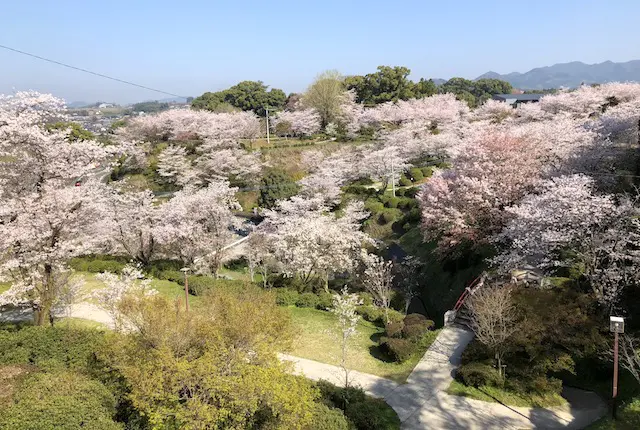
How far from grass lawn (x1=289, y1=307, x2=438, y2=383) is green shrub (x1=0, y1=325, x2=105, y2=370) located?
18.9 ft

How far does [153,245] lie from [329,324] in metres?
12.5

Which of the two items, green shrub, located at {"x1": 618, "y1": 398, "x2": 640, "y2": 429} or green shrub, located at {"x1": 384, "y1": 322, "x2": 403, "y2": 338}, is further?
green shrub, located at {"x1": 384, "y1": 322, "x2": 403, "y2": 338}

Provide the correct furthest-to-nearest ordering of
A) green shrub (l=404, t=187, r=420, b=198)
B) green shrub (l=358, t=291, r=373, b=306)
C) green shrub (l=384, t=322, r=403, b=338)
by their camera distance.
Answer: green shrub (l=404, t=187, r=420, b=198) < green shrub (l=358, t=291, r=373, b=306) < green shrub (l=384, t=322, r=403, b=338)

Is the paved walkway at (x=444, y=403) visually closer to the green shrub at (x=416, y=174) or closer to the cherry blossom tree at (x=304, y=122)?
the green shrub at (x=416, y=174)

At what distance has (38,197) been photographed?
13.6 meters

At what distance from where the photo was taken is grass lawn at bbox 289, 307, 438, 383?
14227 mm

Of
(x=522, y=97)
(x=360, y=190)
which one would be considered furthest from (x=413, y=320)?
(x=522, y=97)

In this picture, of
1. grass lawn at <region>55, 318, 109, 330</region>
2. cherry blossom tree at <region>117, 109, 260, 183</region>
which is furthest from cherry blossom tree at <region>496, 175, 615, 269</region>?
cherry blossom tree at <region>117, 109, 260, 183</region>

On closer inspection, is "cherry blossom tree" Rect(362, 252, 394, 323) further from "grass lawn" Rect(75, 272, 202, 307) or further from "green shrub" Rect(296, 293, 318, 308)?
"grass lawn" Rect(75, 272, 202, 307)

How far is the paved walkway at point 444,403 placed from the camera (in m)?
11.2

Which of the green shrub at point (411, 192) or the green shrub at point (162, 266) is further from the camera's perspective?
the green shrub at point (411, 192)

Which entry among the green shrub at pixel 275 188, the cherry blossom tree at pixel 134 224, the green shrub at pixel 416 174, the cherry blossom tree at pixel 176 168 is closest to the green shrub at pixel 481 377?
the cherry blossom tree at pixel 134 224

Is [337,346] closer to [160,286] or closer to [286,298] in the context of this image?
[286,298]

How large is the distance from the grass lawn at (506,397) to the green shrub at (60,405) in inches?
355
